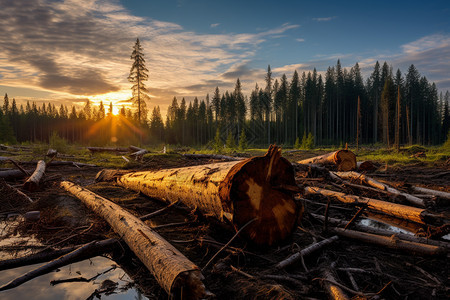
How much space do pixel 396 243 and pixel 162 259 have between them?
305 centimetres

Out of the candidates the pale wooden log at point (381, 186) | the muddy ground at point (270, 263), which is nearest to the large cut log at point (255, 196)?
the muddy ground at point (270, 263)

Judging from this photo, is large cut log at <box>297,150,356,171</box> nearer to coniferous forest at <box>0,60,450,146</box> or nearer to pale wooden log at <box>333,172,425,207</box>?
pale wooden log at <box>333,172,425,207</box>

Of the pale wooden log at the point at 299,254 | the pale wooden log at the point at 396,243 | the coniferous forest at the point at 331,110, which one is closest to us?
the pale wooden log at the point at 299,254

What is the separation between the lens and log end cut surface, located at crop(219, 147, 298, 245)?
123 inches

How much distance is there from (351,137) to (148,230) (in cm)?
5579

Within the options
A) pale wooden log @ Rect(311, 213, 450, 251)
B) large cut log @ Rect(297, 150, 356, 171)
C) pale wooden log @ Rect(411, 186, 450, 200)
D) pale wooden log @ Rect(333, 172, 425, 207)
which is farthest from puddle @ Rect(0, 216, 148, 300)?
large cut log @ Rect(297, 150, 356, 171)

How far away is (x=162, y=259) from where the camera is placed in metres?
2.34

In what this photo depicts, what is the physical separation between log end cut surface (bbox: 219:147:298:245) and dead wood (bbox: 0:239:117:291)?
66.6 inches

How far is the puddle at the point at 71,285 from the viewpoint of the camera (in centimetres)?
246

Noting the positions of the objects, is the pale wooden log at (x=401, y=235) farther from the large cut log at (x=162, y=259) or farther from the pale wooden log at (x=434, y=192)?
the pale wooden log at (x=434, y=192)

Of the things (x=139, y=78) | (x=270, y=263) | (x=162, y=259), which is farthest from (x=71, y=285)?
(x=139, y=78)

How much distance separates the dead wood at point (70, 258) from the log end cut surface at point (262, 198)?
1691mm

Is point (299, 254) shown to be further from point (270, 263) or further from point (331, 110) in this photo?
point (331, 110)

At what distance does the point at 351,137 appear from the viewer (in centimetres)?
5128
